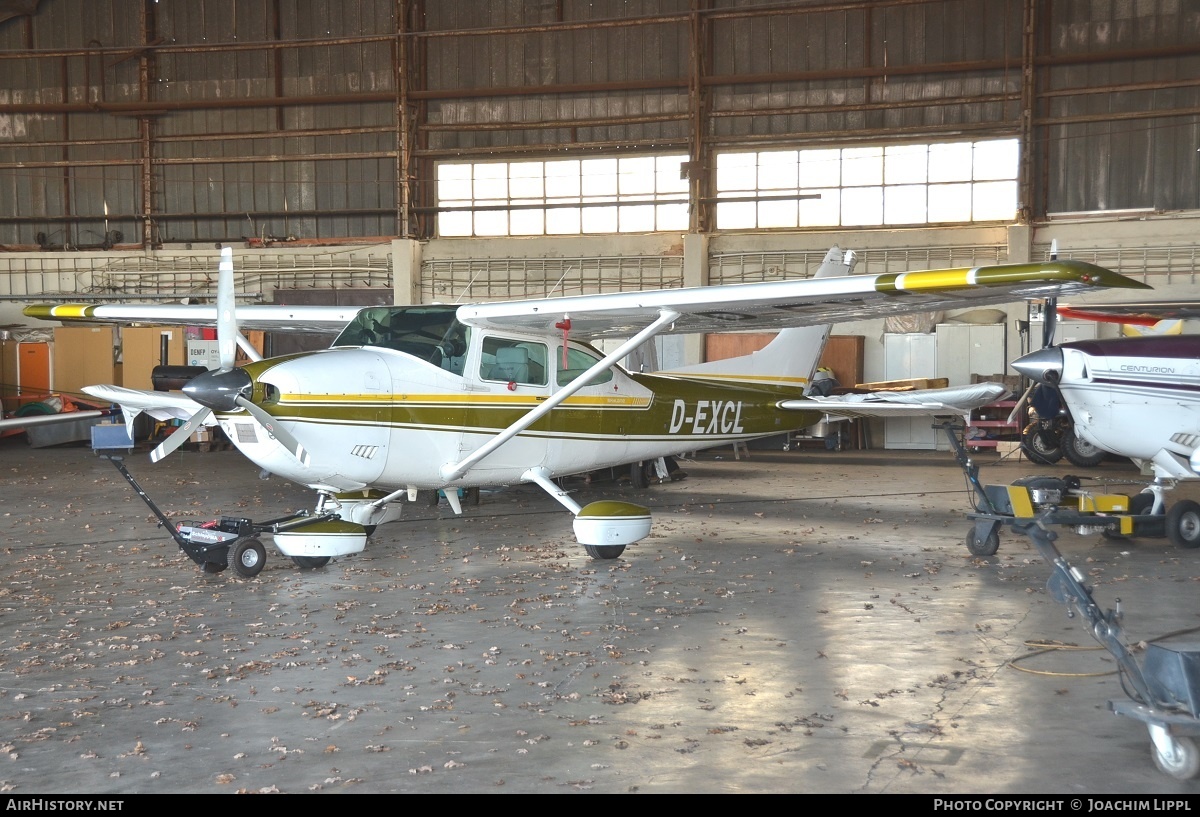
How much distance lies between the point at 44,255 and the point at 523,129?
11.2 metres

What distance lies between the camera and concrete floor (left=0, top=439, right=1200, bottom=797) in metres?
3.96

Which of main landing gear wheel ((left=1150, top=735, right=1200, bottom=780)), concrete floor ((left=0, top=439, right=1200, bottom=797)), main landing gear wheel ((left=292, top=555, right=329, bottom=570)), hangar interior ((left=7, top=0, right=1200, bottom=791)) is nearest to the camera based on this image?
main landing gear wheel ((left=1150, top=735, right=1200, bottom=780))

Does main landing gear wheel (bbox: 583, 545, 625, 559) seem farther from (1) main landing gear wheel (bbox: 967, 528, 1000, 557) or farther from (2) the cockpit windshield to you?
(1) main landing gear wheel (bbox: 967, 528, 1000, 557)

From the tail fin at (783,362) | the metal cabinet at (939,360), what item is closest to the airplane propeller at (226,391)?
the tail fin at (783,362)

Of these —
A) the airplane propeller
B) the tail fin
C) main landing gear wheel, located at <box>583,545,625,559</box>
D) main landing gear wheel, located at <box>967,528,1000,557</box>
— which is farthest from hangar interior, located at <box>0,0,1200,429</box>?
the airplane propeller

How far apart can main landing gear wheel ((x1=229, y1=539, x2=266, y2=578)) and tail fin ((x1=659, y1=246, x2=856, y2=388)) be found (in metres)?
5.65

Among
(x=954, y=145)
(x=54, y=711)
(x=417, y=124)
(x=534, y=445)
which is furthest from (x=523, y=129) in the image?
(x=54, y=711)

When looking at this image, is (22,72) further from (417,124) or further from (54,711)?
(54,711)

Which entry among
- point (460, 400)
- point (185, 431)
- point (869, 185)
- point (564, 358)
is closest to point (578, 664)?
point (185, 431)

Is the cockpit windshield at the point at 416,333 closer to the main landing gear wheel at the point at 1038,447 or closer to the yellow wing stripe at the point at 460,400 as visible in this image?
the yellow wing stripe at the point at 460,400

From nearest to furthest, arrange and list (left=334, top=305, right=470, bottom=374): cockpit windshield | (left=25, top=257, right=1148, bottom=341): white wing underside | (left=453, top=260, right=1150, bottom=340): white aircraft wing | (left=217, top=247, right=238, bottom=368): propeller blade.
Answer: (left=453, top=260, right=1150, bottom=340): white aircraft wing, (left=25, top=257, right=1148, bottom=341): white wing underside, (left=217, top=247, right=238, bottom=368): propeller blade, (left=334, top=305, right=470, bottom=374): cockpit windshield

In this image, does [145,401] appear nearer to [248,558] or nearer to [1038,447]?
[248,558]

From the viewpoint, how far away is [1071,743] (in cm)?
414

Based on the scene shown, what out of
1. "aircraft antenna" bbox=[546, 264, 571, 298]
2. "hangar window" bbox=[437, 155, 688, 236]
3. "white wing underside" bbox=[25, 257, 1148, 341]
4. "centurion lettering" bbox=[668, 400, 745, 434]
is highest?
"hangar window" bbox=[437, 155, 688, 236]
